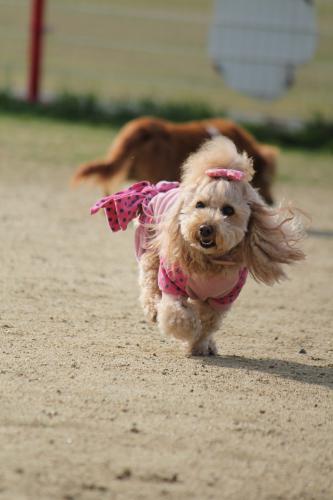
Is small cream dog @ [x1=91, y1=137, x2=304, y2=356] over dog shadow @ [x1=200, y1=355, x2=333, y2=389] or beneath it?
over

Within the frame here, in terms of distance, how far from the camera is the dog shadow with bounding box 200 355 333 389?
401cm

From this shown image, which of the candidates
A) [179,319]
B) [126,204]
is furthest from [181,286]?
[126,204]

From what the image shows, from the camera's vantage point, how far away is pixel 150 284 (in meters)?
4.46

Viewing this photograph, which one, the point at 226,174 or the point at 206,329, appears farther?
the point at 206,329

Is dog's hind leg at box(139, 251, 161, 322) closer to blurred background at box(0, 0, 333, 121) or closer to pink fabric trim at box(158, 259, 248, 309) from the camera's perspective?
pink fabric trim at box(158, 259, 248, 309)

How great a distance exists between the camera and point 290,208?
4.18m

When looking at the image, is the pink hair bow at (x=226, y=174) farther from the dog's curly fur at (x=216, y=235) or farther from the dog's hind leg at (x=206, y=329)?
the dog's hind leg at (x=206, y=329)

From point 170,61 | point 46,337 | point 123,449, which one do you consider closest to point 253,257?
point 46,337

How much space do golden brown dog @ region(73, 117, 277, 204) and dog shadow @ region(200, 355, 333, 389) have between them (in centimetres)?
348

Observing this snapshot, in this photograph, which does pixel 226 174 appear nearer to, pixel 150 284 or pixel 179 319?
pixel 179 319

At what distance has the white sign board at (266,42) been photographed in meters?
13.0

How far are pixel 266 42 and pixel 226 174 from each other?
31.5 ft

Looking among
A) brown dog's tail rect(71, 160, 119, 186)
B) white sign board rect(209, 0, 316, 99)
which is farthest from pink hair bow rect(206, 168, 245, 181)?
white sign board rect(209, 0, 316, 99)

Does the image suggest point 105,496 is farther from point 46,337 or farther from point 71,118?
point 71,118
